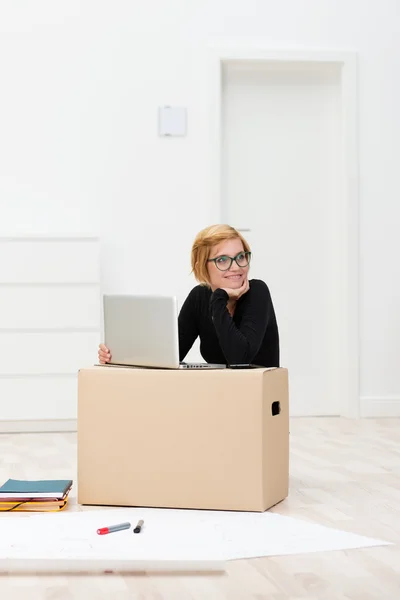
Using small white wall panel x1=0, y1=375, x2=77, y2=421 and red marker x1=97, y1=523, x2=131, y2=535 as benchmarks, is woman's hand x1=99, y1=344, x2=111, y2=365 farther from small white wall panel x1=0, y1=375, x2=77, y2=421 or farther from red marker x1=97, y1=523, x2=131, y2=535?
small white wall panel x1=0, y1=375, x2=77, y2=421

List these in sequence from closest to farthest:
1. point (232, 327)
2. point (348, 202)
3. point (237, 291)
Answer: point (232, 327), point (237, 291), point (348, 202)

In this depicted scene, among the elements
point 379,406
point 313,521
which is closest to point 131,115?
point 379,406

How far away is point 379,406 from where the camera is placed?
5.23m

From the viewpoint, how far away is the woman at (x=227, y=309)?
9.21ft

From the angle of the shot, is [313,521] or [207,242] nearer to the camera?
[313,521]

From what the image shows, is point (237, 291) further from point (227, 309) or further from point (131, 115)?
point (131, 115)

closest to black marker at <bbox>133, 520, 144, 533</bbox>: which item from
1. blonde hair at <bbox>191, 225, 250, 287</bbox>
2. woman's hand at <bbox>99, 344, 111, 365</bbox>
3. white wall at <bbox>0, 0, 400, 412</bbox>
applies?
woman's hand at <bbox>99, 344, 111, 365</bbox>

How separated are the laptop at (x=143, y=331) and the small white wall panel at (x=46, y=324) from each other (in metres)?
1.85

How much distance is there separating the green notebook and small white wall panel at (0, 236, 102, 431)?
1842 mm

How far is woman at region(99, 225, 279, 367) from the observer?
2.81 m

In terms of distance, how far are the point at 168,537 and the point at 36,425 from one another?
2513 millimetres

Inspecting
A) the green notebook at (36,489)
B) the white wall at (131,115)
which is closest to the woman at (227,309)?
the green notebook at (36,489)

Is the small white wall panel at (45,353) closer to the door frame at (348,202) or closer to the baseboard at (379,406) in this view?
the door frame at (348,202)

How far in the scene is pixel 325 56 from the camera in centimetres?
520
